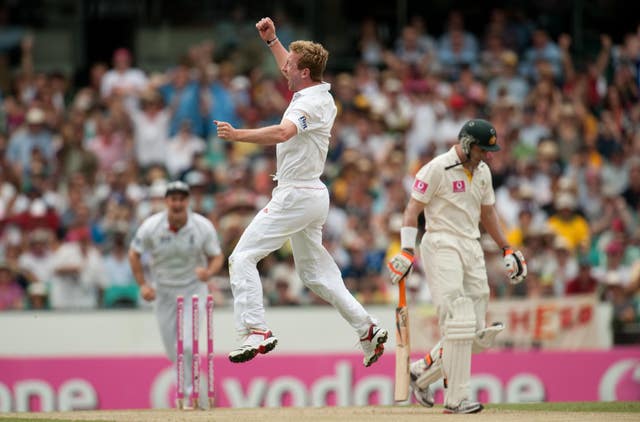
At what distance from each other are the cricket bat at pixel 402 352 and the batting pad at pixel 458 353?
348 mm

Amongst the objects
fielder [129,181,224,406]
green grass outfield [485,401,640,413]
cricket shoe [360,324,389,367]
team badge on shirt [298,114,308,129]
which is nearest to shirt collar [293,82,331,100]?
team badge on shirt [298,114,308,129]

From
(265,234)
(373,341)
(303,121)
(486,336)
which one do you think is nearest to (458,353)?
(486,336)

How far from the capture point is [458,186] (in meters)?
12.2

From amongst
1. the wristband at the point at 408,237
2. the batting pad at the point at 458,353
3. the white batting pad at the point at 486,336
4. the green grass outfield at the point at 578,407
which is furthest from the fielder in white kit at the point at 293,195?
the green grass outfield at the point at 578,407

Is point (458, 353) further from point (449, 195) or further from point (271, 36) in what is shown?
point (271, 36)

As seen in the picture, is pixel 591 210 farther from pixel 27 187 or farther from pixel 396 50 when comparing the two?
pixel 27 187

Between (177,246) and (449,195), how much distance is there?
337 centimetres

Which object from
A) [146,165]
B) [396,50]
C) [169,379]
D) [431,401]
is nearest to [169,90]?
[146,165]

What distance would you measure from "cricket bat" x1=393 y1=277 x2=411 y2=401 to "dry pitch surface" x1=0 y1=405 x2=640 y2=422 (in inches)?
7.7

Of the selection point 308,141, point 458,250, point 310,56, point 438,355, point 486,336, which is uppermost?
point 310,56

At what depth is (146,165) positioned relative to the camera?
2062 centimetres

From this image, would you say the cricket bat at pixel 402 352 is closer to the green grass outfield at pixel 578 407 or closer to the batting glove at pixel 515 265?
the batting glove at pixel 515 265

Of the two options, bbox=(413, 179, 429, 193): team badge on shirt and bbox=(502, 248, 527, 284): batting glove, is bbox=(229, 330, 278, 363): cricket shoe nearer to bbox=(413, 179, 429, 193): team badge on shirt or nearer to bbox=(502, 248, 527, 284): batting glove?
bbox=(413, 179, 429, 193): team badge on shirt

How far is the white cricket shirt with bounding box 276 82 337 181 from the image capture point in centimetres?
1123
